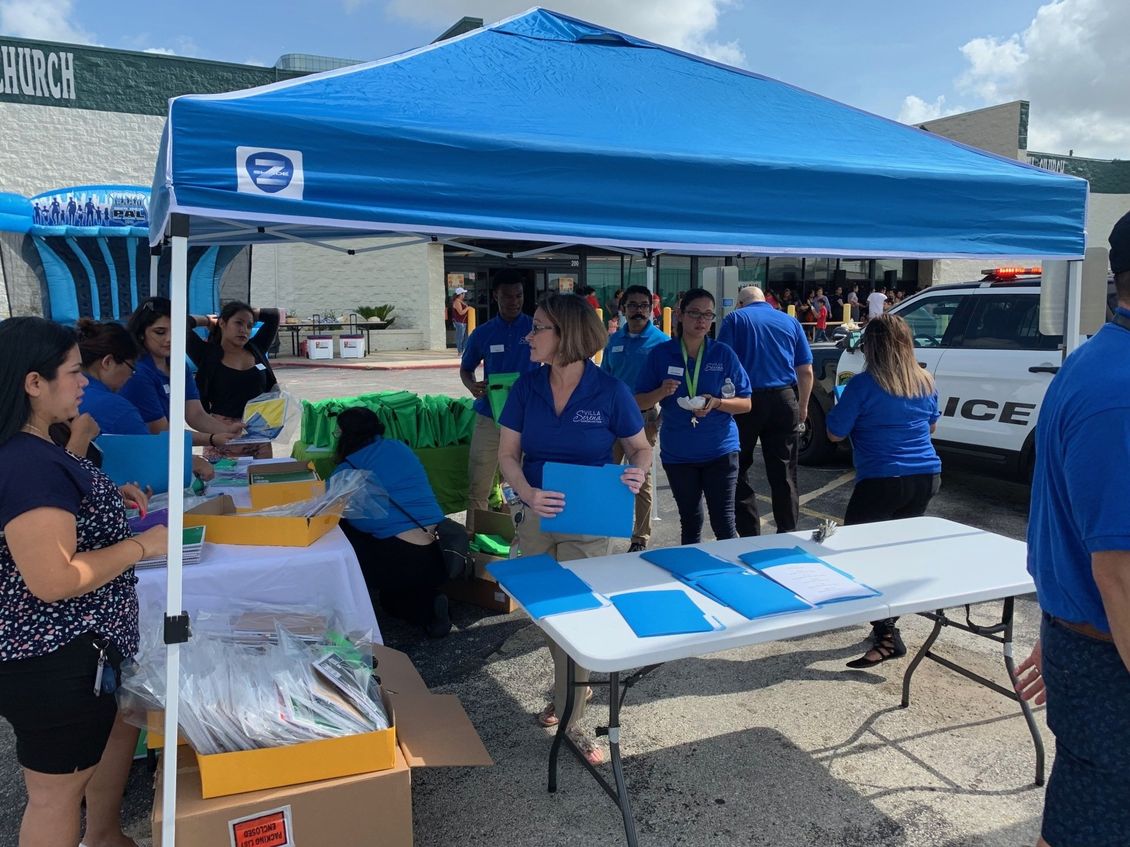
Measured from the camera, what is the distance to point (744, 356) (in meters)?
5.05

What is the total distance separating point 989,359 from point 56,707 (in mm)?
6316

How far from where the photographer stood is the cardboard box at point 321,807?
208 centimetres

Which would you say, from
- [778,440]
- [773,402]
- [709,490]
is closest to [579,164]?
[709,490]

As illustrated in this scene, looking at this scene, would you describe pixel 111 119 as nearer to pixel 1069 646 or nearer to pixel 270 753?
pixel 270 753

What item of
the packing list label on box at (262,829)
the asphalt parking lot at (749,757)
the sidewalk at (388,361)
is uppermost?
the sidewalk at (388,361)

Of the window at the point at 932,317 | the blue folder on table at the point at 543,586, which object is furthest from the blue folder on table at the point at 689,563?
the window at the point at 932,317

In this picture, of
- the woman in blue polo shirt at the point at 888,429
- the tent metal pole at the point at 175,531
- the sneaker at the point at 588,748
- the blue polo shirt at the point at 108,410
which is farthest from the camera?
the woman in blue polo shirt at the point at 888,429

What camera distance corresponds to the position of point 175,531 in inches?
84.8

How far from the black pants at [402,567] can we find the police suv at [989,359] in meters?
3.82

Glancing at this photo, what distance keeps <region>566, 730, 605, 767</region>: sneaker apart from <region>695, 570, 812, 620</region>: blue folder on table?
0.77 metres

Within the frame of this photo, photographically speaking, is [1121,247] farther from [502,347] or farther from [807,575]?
[502,347]

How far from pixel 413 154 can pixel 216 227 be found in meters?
2.67

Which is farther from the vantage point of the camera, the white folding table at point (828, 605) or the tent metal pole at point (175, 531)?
the white folding table at point (828, 605)

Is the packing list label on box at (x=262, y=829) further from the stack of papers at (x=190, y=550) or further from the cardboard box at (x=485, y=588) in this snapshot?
the cardboard box at (x=485, y=588)
